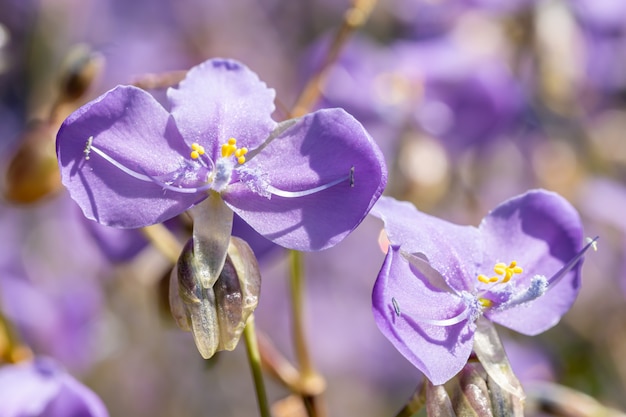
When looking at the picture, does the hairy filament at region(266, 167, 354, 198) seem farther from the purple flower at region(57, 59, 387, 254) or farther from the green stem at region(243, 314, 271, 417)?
the green stem at region(243, 314, 271, 417)

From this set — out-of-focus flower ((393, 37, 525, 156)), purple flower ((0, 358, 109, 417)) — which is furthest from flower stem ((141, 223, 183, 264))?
out-of-focus flower ((393, 37, 525, 156))

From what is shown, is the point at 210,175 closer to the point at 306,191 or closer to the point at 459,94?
the point at 306,191

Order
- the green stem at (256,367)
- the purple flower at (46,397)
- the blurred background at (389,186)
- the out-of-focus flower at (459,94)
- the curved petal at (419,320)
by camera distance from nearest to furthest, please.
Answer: the curved petal at (419,320) → the green stem at (256,367) → the purple flower at (46,397) → the blurred background at (389,186) → the out-of-focus flower at (459,94)

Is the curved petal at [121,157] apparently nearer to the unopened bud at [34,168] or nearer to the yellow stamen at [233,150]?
the yellow stamen at [233,150]

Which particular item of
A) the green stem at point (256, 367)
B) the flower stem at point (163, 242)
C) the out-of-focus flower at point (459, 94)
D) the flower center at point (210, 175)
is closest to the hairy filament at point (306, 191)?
the flower center at point (210, 175)

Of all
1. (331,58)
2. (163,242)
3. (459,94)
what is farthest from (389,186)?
(163,242)

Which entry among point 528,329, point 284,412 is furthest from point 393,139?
point 528,329
